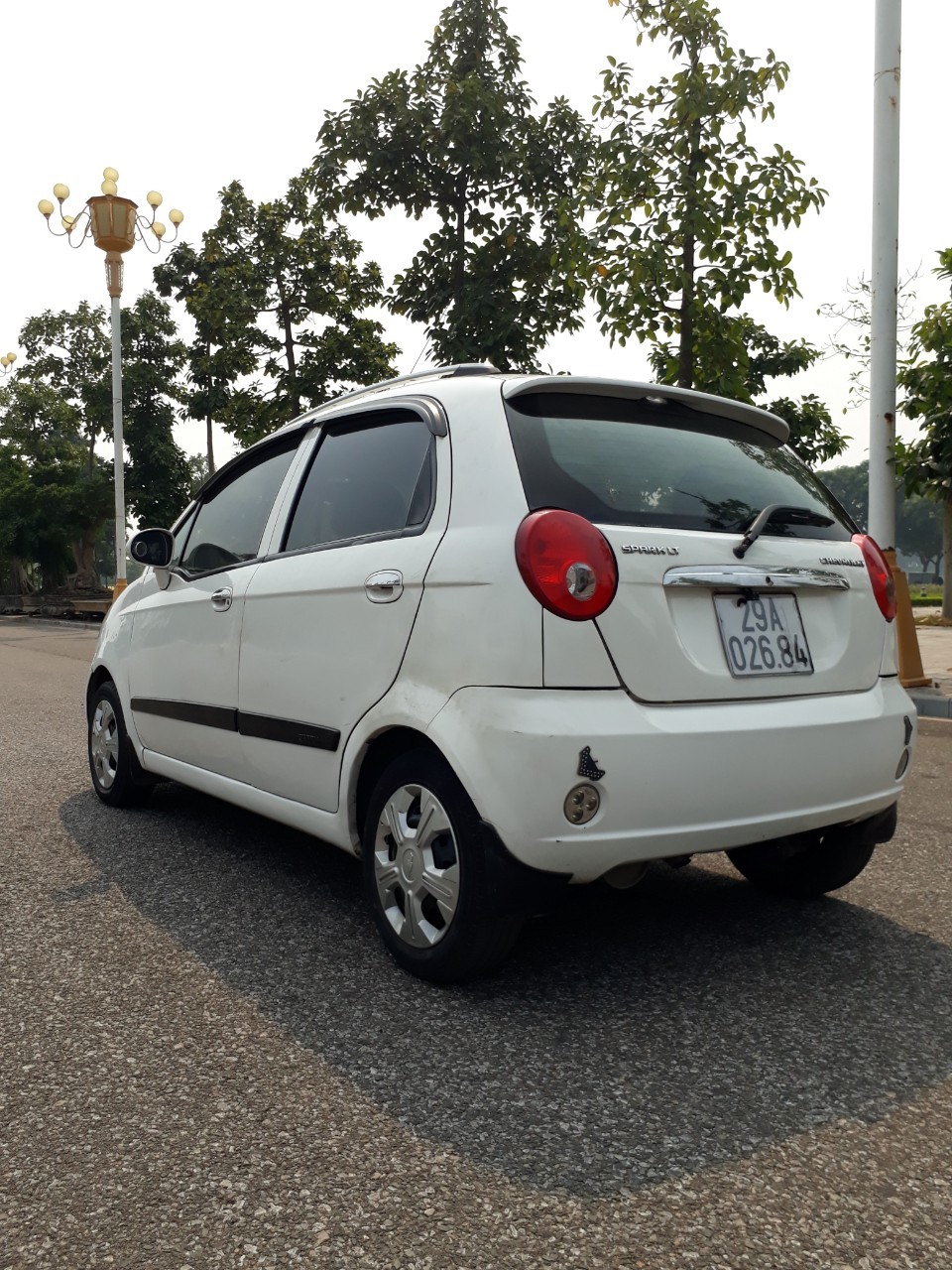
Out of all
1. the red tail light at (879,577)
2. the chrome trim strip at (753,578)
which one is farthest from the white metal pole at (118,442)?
the chrome trim strip at (753,578)

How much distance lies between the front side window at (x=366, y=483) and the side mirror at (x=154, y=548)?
104 centimetres

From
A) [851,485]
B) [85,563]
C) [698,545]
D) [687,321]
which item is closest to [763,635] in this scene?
[698,545]

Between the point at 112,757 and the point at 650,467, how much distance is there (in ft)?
10.9

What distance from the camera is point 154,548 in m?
4.72

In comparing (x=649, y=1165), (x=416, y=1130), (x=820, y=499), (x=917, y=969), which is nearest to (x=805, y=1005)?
(x=917, y=969)

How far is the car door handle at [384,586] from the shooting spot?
10.4ft

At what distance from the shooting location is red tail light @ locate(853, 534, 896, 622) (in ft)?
11.3

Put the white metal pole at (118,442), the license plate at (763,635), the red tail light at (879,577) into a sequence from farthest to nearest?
1. the white metal pole at (118,442)
2. the red tail light at (879,577)
3. the license plate at (763,635)

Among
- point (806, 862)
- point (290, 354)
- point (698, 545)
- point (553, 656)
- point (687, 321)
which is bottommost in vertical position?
point (806, 862)

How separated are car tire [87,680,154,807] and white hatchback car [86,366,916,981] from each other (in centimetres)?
144

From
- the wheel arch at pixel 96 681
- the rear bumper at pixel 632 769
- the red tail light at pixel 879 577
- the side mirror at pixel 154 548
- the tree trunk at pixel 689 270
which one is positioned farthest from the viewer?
the tree trunk at pixel 689 270

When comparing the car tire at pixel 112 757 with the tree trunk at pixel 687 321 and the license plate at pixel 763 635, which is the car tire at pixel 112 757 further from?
the tree trunk at pixel 687 321

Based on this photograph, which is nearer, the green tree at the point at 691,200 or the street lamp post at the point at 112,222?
the green tree at the point at 691,200

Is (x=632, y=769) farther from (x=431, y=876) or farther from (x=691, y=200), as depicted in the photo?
(x=691, y=200)
